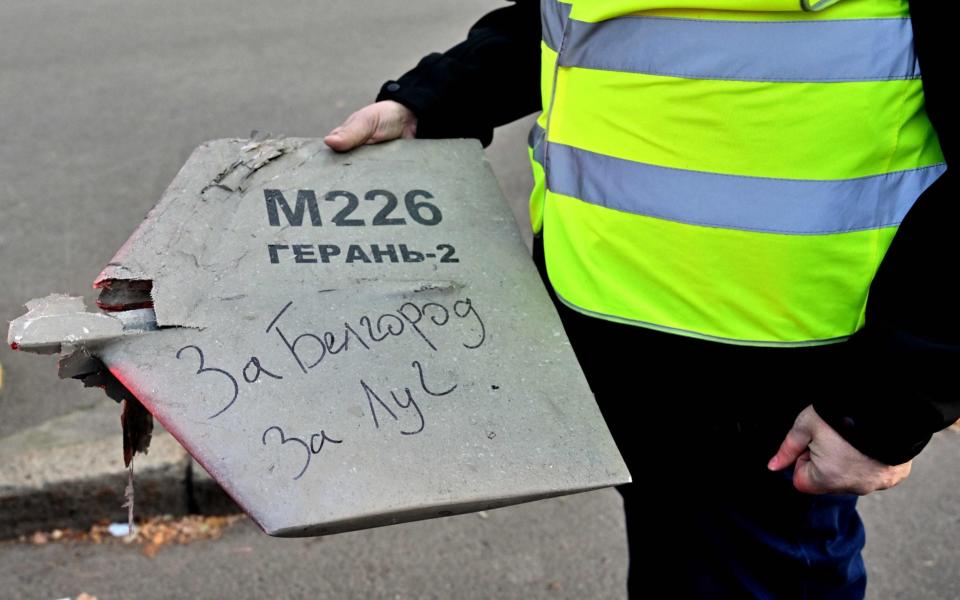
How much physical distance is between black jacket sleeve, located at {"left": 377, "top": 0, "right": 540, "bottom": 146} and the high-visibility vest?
1.19 ft

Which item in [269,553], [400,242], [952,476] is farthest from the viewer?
[952,476]

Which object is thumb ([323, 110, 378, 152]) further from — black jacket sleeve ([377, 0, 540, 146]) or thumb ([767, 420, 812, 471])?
thumb ([767, 420, 812, 471])

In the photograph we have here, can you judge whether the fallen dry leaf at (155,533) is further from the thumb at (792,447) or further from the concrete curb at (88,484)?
the thumb at (792,447)

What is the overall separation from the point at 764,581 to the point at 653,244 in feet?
1.97

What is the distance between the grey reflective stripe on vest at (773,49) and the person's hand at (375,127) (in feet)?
1.65

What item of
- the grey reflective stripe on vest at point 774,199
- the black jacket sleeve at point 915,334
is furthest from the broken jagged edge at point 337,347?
the black jacket sleeve at point 915,334

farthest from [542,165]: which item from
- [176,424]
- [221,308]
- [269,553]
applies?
[269,553]

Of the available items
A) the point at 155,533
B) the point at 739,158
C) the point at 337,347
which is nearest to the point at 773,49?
the point at 739,158

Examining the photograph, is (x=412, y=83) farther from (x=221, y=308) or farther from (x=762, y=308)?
(x=762, y=308)

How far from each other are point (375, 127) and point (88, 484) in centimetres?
175

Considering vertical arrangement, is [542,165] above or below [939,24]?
below

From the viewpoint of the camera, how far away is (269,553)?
108 inches

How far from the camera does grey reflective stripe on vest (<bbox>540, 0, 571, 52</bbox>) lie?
4.59 feet

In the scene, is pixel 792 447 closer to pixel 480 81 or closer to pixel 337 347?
pixel 337 347
